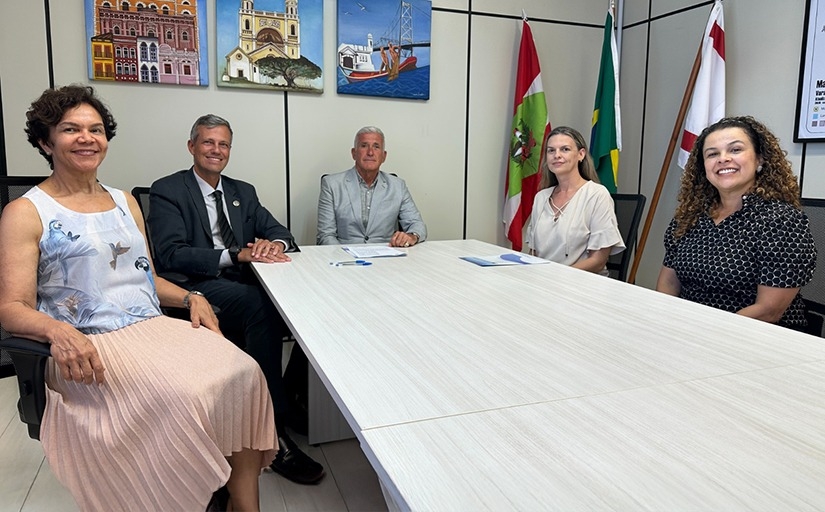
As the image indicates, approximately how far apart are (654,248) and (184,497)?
3503 mm

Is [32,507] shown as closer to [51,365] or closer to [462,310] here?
[51,365]

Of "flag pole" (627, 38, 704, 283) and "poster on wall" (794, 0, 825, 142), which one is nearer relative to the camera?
"poster on wall" (794, 0, 825, 142)

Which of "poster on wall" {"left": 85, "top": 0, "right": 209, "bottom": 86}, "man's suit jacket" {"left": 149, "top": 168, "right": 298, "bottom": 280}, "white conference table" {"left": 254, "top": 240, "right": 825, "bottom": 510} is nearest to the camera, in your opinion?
"white conference table" {"left": 254, "top": 240, "right": 825, "bottom": 510}

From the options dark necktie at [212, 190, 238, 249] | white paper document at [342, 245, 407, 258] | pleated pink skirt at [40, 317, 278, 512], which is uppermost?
dark necktie at [212, 190, 238, 249]

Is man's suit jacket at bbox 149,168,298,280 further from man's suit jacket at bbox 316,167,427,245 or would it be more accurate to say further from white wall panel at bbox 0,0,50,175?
white wall panel at bbox 0,0,50,175

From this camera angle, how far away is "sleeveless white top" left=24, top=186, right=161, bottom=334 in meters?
1.55

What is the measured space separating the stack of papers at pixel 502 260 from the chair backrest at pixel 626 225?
0.51m

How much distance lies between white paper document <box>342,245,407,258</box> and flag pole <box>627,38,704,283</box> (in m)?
1.92

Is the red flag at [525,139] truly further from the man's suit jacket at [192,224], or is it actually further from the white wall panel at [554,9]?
the man's suit jacket at [192,224]

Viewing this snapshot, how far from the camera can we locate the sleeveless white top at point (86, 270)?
1.55m

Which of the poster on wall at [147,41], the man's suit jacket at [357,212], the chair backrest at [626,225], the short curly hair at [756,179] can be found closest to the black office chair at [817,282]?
the short curly hair at [756,179]

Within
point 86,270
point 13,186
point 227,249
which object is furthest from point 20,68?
point 86,270

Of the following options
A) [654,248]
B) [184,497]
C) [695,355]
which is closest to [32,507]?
[184,497]

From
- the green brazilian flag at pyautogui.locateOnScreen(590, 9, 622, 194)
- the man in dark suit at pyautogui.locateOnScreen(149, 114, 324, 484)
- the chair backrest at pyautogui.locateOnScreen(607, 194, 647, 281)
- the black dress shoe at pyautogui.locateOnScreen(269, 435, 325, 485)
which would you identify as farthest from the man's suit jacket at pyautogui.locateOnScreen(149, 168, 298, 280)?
the green brazilian flag at pyautogui.locateOnScreen(590, 9, 622, 194)
